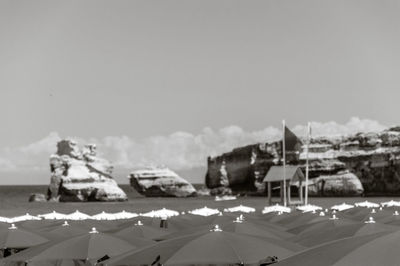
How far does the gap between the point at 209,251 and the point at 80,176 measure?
116 meters

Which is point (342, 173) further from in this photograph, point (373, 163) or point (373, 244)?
point (373, 244)

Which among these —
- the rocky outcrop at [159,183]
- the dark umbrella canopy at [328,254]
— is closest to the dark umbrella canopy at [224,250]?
the dark umbrella canopy at [328,254]

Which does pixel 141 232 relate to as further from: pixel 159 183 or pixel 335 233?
pixel 159 183

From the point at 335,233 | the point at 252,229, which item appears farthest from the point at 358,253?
the point at 252,229

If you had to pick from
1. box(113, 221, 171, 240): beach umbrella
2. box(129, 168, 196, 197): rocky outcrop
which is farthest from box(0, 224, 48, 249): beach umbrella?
box(129, 168, 196, 197): rocky outcrop

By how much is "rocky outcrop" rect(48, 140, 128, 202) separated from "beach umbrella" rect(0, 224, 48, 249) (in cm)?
10662

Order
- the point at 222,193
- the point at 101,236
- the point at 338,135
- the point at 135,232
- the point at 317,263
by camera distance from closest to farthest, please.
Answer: the point at 317,263, the point at 101,236, the point at 135,232, the point at 338,135, the point at 222,193

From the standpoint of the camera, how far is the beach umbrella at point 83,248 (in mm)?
14742

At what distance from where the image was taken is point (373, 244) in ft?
27.2

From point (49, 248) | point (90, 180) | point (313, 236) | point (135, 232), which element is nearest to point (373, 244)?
point (313, 236)

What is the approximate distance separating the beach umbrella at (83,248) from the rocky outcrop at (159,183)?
14242 centimetres

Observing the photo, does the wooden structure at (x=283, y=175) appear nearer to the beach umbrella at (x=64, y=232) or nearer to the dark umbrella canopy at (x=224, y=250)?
the beach umbrella at (x=64, y=232)

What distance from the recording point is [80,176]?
126875mm

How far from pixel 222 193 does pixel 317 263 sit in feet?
555
